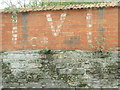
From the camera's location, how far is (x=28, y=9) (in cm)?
520

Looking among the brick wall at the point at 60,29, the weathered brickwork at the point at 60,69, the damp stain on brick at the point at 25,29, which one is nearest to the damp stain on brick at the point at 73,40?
the brick wall at the point at 60,29

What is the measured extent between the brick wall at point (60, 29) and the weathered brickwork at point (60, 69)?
23 centimetres

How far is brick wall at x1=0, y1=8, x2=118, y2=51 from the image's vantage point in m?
4.92

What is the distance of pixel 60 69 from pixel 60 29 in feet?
3.68

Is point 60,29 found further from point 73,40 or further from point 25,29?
point 25,29

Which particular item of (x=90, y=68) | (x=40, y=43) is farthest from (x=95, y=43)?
(x=40, y=43)

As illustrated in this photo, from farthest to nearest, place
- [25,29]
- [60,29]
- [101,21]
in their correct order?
[25,29]
[60,29]
[101,21]

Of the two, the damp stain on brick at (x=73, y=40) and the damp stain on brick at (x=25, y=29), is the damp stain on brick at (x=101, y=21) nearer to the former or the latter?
the damp stain on brick at (x=73, y=40)

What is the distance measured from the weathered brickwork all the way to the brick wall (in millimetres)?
227

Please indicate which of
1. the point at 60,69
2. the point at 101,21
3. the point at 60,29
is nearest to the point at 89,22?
the point at 101,21

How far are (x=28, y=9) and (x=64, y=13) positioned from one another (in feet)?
3.48

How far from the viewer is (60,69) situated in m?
4.95

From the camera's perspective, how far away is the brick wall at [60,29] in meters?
4.92

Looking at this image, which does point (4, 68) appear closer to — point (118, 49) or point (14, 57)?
point (14, 57)
